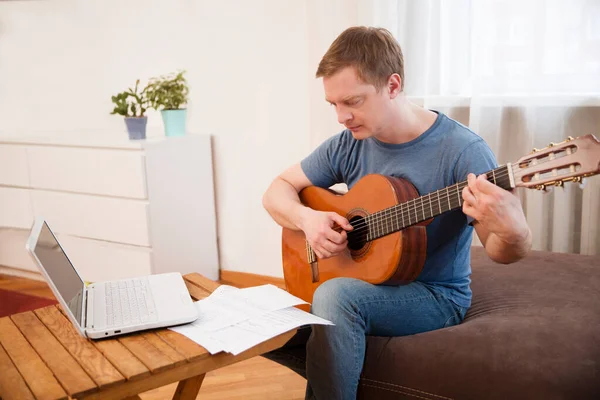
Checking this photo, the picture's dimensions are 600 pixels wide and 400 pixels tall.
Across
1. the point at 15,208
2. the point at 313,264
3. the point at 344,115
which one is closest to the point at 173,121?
the point at 15,208

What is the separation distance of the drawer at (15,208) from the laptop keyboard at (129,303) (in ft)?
7.12

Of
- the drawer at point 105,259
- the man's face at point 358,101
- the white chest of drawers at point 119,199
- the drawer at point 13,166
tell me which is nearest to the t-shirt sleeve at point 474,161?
the man's face at point 358,101

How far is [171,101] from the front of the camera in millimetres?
3211

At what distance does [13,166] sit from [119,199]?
79 centimetres

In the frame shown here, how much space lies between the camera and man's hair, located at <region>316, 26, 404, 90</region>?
1.61m

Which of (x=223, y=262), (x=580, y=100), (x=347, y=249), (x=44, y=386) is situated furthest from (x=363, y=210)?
(x=223, y=262)

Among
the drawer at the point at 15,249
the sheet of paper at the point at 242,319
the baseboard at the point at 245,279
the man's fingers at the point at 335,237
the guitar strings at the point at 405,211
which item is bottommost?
the baseboard at the point at 245,279

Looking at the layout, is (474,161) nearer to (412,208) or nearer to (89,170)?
(412,208)

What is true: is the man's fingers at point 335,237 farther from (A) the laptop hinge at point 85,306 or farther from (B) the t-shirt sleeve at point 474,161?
(A) the laptop hinge at point 85,306

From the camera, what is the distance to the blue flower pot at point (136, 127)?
3098 millimetres

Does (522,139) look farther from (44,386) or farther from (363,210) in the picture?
(44,386)

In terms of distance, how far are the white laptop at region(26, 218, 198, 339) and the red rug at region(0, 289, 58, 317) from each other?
6.27 feet

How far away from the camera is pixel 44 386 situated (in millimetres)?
1098

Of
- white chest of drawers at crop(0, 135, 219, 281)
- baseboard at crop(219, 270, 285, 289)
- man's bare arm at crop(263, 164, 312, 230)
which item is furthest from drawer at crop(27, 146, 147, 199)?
man's bare arm at crop(263, 164, 312, 230)
